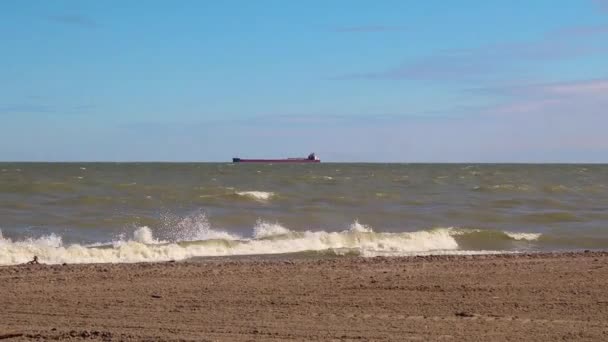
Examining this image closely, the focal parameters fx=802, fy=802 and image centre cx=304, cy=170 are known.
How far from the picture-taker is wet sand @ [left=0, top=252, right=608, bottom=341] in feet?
25.7

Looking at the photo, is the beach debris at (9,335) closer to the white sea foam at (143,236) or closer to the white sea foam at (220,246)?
the white sea foam at (220,246)

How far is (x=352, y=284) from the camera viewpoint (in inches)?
423

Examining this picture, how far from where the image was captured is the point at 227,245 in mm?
17562

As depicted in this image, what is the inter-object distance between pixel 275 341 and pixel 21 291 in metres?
4.34

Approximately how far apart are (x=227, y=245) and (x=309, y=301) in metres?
8.26

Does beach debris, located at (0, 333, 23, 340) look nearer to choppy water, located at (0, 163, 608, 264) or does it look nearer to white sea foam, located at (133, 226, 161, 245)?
choppy water, located at (0, 163, 608, 264)

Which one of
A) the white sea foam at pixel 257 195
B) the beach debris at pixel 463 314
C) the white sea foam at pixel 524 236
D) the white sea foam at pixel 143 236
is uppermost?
the white sea foam at pixel 257 195

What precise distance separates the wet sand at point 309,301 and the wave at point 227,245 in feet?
8.52

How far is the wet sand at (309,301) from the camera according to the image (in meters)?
7.83

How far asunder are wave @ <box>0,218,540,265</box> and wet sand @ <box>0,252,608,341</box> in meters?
2.60

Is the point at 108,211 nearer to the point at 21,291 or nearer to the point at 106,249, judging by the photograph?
the point at 106,249

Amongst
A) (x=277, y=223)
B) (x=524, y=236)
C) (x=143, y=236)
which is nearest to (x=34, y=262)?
(x=143, y=236)

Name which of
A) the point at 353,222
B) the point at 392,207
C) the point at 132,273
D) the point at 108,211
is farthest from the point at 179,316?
the point at 392,207

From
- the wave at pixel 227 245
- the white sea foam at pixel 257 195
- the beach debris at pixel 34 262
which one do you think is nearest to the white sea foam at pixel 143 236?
the wave at pixel 227 245
